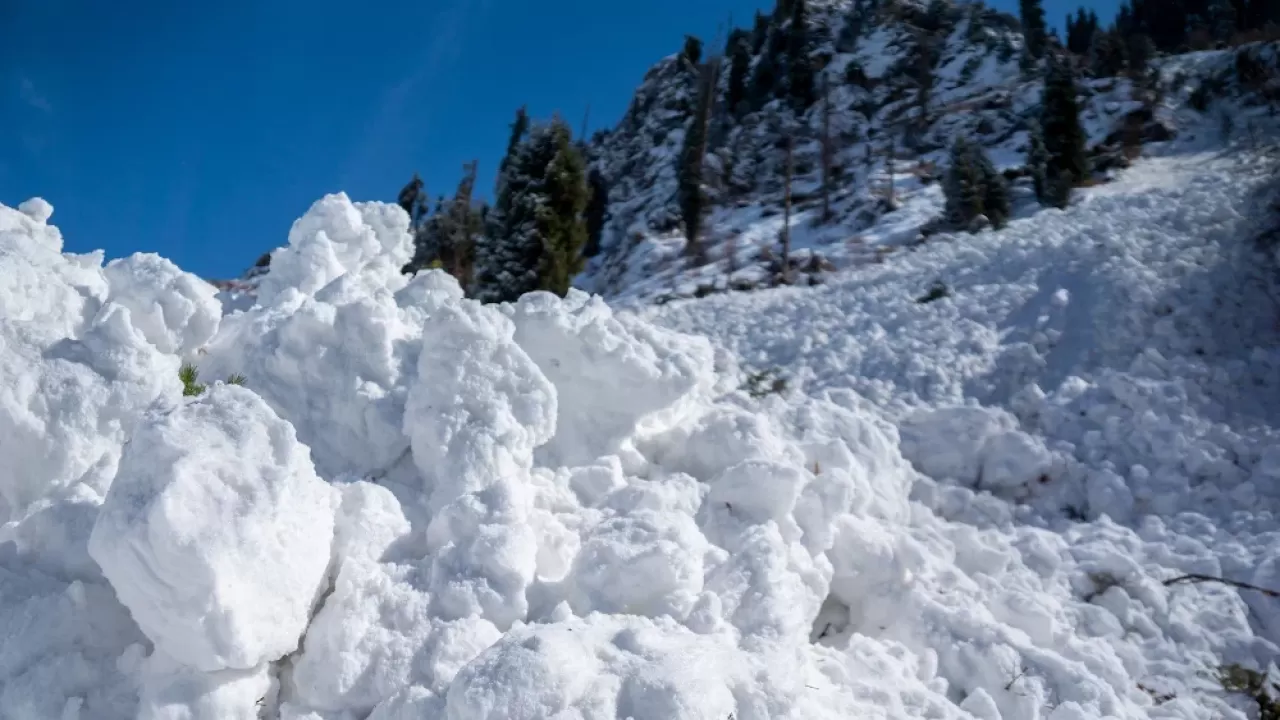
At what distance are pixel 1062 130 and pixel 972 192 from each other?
230 inches

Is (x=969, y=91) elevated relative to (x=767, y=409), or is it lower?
elevated

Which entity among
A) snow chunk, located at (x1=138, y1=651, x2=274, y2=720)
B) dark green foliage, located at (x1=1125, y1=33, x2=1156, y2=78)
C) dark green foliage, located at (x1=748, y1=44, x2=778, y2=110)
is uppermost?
dark green foliage, located at (x1=748, y1=44, x2=778, y2=110)

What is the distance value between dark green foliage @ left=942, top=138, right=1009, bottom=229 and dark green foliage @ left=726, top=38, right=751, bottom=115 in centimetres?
3258

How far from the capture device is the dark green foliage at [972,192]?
88.9 ft

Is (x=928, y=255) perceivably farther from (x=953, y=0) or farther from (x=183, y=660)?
(x=953, y=0)

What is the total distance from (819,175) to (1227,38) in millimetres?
27604

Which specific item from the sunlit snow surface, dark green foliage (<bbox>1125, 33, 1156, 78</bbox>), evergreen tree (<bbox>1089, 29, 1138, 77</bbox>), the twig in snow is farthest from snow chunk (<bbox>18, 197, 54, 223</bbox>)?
evergreen tree (<bbox>1089, 29, 1138, 77</bbox>)

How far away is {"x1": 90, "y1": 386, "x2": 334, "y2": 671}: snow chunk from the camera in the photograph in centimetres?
406

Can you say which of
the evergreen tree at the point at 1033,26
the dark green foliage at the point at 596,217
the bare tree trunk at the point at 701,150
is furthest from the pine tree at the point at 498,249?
the evergreen tree at the point at 1033,26

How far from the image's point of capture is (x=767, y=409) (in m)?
9.64

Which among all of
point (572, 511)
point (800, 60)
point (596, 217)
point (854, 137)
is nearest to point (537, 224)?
point (572, 511)

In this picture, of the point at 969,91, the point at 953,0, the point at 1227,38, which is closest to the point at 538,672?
the point at 969,91

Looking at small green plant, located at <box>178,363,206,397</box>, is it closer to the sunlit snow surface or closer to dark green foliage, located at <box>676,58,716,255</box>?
the sunlit snow surface

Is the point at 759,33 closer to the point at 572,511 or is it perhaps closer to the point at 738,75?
the point at 738,75
